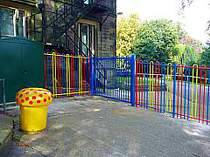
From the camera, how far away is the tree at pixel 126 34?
100 ft

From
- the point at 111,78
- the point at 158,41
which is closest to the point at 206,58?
the point at 158,41

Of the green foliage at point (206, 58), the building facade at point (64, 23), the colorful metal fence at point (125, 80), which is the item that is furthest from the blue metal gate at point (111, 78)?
the green foliage at point (206, 58)

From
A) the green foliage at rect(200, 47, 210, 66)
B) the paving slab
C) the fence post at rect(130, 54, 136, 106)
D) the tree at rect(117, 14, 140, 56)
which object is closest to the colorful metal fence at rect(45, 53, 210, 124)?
the fence post at rect(130, 54, 136, 106)

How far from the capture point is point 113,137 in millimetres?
4656

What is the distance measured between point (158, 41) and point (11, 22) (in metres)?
17.6

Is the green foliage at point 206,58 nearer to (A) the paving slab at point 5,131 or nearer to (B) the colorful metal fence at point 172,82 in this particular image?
(B) the colorful metal fence at point 172,82

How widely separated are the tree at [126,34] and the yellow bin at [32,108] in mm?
26075

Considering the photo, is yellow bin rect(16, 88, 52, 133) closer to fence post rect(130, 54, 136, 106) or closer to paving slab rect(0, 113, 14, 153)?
paving slab rect(0, 113, 14, 153)

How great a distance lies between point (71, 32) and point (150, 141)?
369 inches

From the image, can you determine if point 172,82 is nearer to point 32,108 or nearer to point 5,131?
point 32,108

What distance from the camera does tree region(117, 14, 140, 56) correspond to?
3050cm

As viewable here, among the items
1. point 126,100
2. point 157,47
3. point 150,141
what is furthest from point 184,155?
point 157,47

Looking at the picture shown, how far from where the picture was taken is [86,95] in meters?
10.1

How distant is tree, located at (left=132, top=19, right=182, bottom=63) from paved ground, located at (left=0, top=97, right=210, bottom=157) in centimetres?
1802
